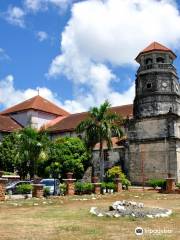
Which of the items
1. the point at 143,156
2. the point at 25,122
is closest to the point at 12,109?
the point at 25,122

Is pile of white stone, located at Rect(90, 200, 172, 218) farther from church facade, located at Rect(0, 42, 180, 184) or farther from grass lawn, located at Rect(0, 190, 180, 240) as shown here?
church facade, located at Rect(0, 42, 180, 184)

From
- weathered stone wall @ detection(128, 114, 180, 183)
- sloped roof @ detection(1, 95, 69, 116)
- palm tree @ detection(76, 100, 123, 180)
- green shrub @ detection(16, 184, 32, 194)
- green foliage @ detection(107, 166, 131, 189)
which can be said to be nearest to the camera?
green shrub @ detection(16, 184, 32, 194)

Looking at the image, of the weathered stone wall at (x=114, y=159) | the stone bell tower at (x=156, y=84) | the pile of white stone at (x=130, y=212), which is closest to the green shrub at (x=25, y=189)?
the pile of white stone at (x=130, y=212)

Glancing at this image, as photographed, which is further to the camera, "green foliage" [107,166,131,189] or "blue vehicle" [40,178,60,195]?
"green foliage" [107,166,131,189]

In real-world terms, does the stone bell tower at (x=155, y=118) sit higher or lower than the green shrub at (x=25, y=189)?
higher

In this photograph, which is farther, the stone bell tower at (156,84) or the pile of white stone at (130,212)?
the stone bell tower at (156,84)

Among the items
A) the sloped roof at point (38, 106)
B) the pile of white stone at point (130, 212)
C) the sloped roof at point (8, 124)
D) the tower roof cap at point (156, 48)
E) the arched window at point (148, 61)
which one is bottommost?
the pile of white stone at point (130, 212)

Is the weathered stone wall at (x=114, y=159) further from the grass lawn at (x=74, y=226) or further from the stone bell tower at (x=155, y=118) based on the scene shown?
the grass lawn at (x=74, y=226)

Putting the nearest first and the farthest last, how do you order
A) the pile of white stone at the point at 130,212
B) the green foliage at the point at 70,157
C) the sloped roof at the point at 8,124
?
the pile of white stone at the point at 130,212, the green foliage at the point at 70,157, the sloped roof at the point at 8,124

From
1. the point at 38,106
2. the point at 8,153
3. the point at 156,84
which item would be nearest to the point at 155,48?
the point at 156,84

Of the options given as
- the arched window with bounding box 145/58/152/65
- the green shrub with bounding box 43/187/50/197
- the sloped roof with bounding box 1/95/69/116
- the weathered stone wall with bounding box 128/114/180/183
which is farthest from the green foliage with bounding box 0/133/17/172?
the green shrub with bounding box 43/187/50/197

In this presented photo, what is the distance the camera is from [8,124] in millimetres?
58469

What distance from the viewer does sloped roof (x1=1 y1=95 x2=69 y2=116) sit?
6166cm

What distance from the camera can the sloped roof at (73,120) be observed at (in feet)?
173
